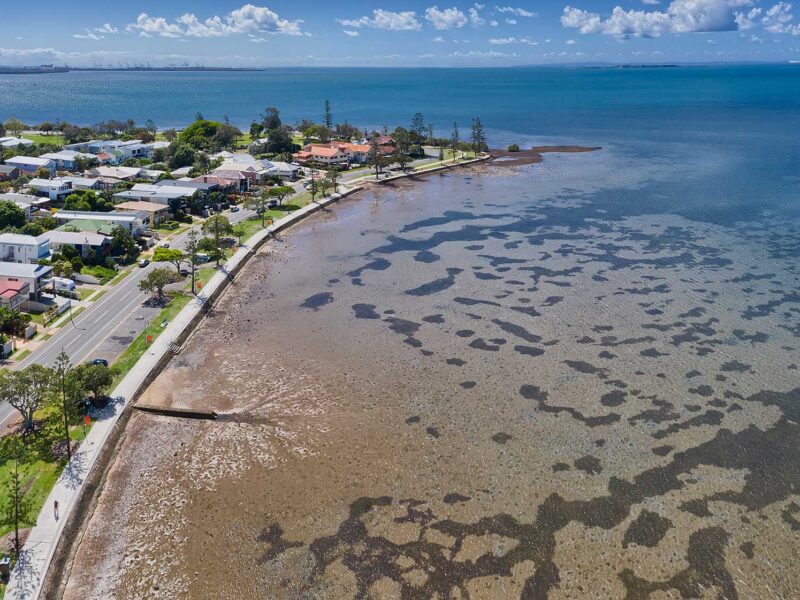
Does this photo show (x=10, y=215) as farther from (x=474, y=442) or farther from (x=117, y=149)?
(x=474, y=442)

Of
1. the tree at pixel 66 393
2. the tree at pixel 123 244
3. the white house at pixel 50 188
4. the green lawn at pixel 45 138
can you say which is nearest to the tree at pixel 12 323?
the tree at pixel 66 393

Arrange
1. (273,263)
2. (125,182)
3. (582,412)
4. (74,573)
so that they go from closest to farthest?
(74,573), (582,412), (273,263), (125,182)

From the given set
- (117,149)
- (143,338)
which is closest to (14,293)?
(143,338)

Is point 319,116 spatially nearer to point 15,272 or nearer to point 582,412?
point 15,272

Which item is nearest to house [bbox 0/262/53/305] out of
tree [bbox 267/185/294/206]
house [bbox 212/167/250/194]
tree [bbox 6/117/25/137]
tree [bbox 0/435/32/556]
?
tree [bbox 0/435/32/556]

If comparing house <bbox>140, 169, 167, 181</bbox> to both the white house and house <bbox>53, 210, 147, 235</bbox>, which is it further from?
house <bbox>53, 210, 147, 235</bbox>

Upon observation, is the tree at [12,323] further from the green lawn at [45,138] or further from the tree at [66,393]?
the green lawn at [45,138]

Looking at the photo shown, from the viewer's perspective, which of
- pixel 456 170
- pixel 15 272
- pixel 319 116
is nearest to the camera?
pixel 15 272

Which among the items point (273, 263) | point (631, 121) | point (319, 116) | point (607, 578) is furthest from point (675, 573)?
point (319, 116)
